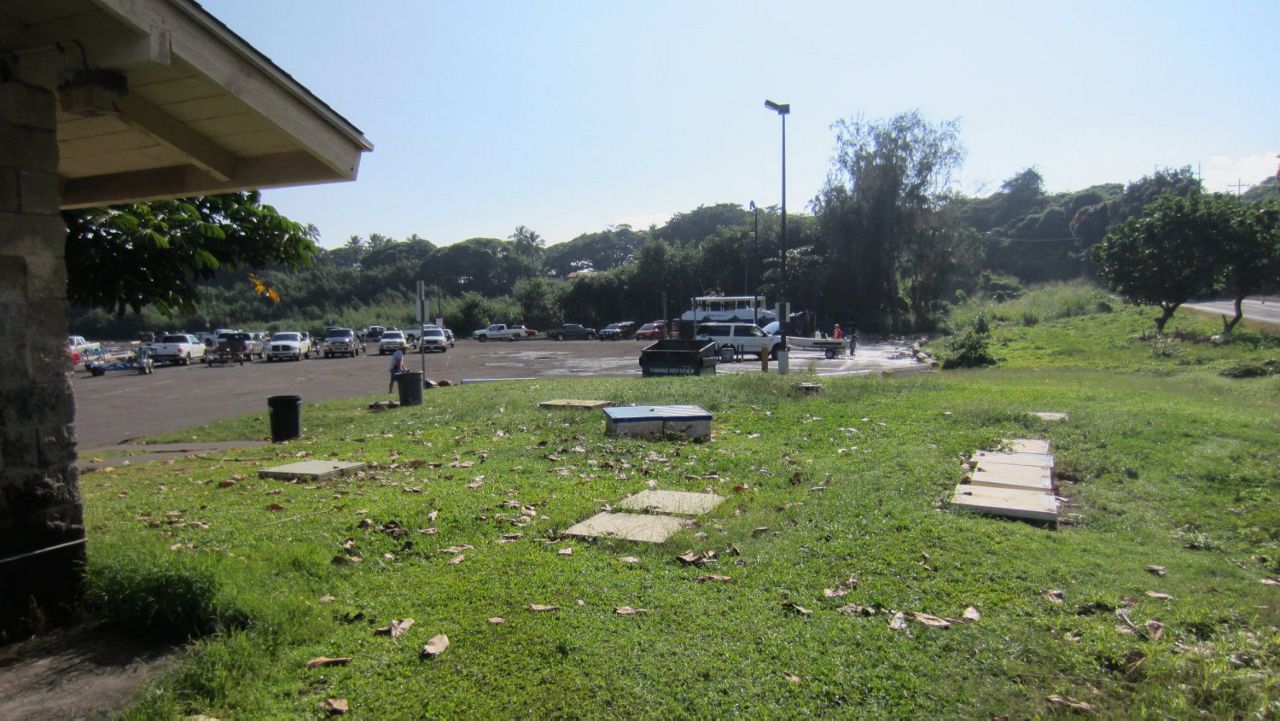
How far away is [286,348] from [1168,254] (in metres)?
44.5

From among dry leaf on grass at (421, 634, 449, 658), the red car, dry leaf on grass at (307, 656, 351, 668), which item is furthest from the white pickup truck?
dry leaf on grass at (421, 634, 449, 658)

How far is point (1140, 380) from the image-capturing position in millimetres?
19312

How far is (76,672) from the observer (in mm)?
3816

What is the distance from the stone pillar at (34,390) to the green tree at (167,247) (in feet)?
8.77

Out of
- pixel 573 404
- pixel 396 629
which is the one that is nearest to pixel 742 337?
pixel 573 404

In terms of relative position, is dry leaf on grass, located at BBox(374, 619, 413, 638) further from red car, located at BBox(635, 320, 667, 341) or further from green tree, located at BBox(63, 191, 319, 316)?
red car, located at BBox(635, 320, 667, 341)

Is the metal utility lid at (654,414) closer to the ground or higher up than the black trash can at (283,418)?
higher up

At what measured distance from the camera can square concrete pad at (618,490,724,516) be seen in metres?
6.71

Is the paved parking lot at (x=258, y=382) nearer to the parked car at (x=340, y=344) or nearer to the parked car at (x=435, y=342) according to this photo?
the parked car at (x=340, y=344)

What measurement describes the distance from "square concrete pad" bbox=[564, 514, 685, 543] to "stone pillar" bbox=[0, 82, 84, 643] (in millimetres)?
3095

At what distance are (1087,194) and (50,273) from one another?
118 m

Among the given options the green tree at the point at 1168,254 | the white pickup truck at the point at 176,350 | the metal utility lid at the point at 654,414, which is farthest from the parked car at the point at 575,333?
the metal utility lid at the point at 654,414

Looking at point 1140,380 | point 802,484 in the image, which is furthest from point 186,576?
point 1140,380

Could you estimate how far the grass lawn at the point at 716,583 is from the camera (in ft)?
11.8
